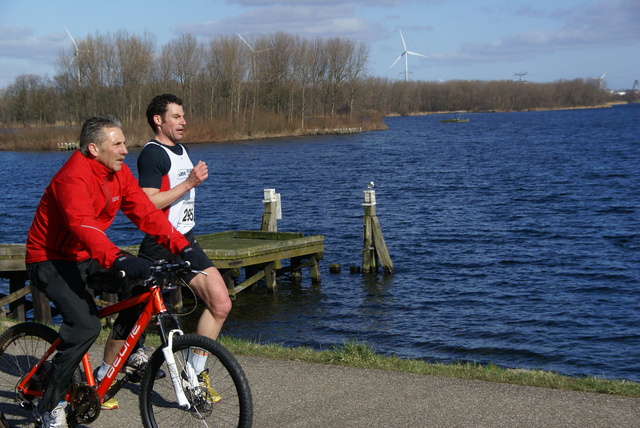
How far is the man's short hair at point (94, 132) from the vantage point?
4969mm

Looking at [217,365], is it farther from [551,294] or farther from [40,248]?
[551,294]

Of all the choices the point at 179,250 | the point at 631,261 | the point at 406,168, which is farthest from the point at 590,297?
the point at 406,168

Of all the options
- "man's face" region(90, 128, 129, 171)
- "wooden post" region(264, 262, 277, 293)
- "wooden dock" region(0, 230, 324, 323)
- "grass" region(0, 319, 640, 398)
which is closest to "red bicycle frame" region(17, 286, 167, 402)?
"man's face" region(90, 128, 129, 171)

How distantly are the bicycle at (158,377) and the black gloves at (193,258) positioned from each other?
0.66 feet

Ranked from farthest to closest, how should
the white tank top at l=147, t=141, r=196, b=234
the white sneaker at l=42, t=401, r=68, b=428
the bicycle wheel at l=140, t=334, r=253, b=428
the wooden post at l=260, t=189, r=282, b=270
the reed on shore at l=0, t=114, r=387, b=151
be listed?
the reed on shore at l=0, t=114, r=387, b=151 < the wooden post at l=260, t=189, r=282, b=270 < the white tank top at l=147, t=141, r=196, b=234 < the white sneaker at l=42, t=401, r=68, b=428 < the bicycle wheel at l=140, t=334, r=253, b=428

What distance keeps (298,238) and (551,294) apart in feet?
21.4

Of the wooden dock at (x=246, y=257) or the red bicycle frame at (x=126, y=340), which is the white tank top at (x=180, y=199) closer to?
the red bicycle frame at (x=126, y=340)

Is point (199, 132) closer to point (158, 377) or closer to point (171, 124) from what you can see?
point (171, 124)

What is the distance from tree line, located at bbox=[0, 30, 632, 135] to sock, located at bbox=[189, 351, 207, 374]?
88.8m

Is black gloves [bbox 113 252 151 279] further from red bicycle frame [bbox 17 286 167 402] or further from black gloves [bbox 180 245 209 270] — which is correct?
black gloves [bbox 180 245 209 270]

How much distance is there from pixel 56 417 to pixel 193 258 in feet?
4.59

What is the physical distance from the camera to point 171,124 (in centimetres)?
607

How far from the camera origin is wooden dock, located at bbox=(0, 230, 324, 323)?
14031 millimetres

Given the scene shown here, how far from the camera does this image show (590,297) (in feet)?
62.2
